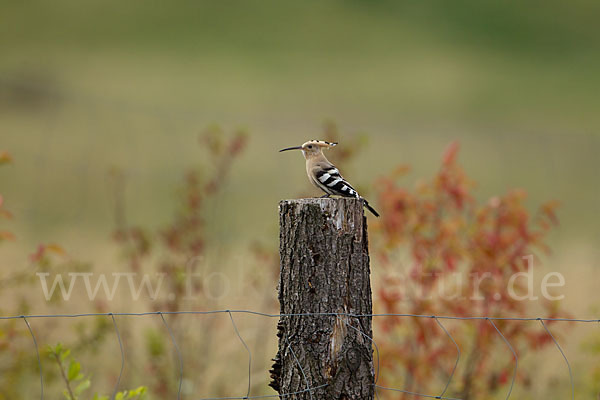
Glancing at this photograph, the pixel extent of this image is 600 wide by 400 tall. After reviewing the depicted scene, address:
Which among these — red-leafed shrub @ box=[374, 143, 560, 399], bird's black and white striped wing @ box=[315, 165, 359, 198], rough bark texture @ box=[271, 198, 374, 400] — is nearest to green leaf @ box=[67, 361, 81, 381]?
rough bark texture @ box=[271, 198, 374, 400]

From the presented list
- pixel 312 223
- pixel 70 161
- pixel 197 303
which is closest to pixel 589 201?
pixel 197 303

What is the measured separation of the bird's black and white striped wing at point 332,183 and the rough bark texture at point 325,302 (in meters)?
0.90

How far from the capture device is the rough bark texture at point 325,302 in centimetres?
228

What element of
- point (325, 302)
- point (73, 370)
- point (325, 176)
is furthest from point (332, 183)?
point (73, 370)

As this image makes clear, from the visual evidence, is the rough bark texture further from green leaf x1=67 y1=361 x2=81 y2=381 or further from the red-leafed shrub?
the red-leafed shrub

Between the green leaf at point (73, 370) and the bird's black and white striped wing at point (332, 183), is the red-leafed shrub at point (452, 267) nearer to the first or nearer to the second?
the bird's black and white striped wing at point (332, 183)

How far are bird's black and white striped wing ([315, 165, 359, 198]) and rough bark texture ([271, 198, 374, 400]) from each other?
0.90 m

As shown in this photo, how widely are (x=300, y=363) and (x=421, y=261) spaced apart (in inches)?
97.3

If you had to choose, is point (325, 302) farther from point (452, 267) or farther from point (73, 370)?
point (452, 267)

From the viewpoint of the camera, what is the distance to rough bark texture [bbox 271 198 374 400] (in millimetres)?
2283

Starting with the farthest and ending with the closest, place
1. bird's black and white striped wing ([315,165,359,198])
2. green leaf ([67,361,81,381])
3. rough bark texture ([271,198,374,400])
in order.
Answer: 1. bird's black and white striped wing ([315,165,359,198])
2. green leaf ([67,361,81,381])
3. rough bark texture ([271,198,374,400])

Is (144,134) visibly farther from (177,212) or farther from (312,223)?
(312,223)

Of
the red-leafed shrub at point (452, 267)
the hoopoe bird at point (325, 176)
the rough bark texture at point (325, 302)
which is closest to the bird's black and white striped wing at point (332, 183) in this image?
the hoopoe bird at point (325, 176)

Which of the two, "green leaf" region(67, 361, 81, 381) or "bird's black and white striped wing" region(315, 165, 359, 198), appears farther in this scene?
"bird's black and white striped wing" region(315, 165, 359, 198)
